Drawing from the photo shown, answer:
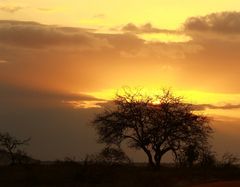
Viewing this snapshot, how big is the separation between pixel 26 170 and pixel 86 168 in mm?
6032

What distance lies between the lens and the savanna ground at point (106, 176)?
40125 millimetres

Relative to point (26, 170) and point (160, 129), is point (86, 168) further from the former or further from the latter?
point (160, 129)

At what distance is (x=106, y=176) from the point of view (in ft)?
147

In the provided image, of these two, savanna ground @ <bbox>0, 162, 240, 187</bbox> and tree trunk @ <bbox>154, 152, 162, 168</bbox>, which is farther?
tree trunk @ <bbox>154, 152, 162, 168</bbox>

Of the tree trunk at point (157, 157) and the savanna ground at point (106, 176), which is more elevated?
the tree trunk at point (157, 157)

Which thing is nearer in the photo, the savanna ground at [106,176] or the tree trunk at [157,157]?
the savanna ground at [106,176]

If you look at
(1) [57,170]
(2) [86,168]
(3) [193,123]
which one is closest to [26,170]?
(1) [57,170]

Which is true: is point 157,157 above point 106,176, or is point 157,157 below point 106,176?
above

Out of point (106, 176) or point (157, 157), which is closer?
point (106, 176)

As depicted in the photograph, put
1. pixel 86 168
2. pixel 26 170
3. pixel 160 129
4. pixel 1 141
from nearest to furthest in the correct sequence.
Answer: pixel 86 168
pixel 26 170
pixel 160 129
pixel 1 141

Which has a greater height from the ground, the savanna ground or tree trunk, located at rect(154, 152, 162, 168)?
tree trunk, located at rect(154, 152, 162, 168)

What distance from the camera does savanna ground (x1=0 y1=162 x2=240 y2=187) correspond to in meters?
40.1

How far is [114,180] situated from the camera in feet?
143

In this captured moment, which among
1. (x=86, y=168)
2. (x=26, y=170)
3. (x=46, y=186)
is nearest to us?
(x=46, y=186)
